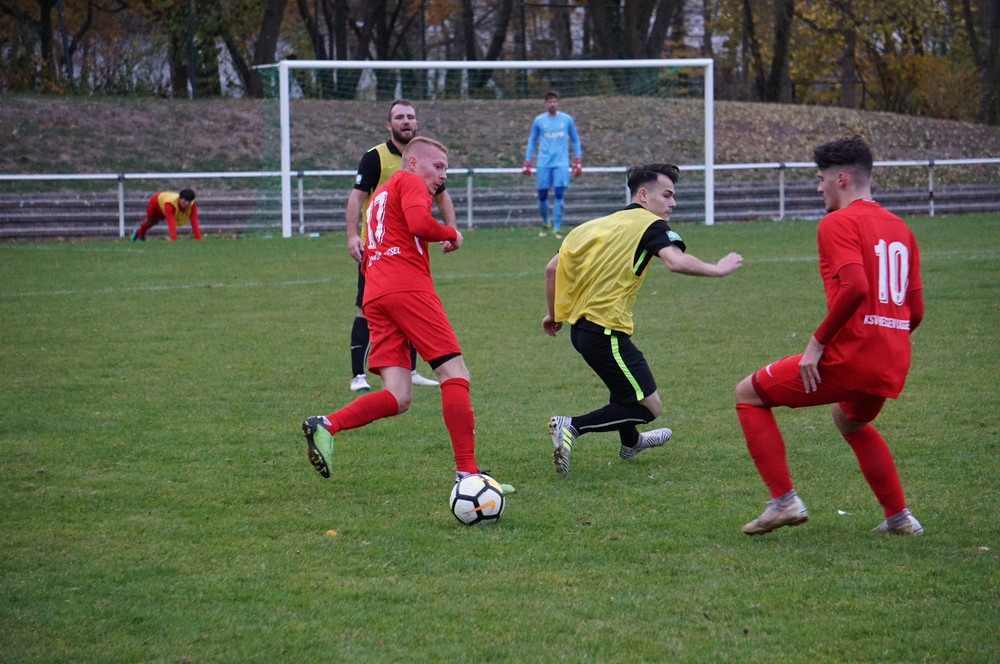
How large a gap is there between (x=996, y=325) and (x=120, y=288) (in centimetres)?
947

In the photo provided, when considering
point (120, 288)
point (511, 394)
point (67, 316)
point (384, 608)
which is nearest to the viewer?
point (384, 608)

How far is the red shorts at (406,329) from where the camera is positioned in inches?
202

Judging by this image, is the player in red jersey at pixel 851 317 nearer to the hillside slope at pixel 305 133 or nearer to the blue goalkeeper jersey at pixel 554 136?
the blue goalkeeper jersey at pixel 554 136

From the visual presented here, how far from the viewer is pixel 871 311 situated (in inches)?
163

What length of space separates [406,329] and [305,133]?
21.6m

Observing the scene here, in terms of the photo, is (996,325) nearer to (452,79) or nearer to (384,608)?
(384,608)

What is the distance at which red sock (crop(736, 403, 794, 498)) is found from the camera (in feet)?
14.5

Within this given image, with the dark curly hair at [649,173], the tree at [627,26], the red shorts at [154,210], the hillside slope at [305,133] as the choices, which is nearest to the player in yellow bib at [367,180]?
the dark curly hair at [649,173]

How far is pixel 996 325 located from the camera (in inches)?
375

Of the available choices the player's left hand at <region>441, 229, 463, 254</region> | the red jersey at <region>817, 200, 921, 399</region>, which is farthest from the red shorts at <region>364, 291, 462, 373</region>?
the red jersey at <region>817, 200, 921, 399</region>

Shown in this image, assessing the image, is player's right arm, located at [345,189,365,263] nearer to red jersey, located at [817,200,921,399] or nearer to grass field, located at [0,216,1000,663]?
grass field, located at [0,216,1000,663]

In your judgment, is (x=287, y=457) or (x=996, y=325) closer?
(x=287, y=457)

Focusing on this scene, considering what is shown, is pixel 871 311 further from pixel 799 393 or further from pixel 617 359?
pixel 617 359

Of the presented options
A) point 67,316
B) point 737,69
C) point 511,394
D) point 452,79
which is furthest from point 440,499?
point 737,69
